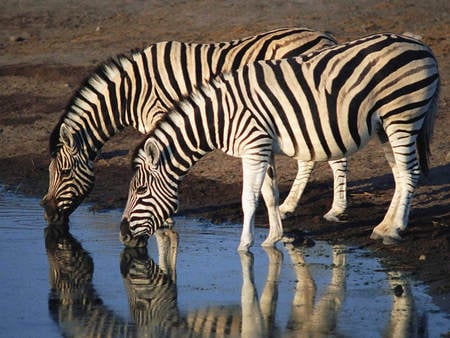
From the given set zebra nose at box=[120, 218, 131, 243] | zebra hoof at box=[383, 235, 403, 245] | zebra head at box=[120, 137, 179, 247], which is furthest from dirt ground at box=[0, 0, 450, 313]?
zebra nose at box=[120, 218, 131, 243]

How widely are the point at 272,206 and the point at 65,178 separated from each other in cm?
238

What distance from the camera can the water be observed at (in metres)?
7.86

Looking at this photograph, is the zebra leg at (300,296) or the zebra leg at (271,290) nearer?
the zebra leg at (300,296)

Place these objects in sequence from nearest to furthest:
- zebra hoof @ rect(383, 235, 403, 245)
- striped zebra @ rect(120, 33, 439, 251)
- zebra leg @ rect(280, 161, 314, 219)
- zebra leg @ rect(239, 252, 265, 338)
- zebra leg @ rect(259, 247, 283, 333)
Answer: zebra leg @ rect(239, 252, 265, 338) → zebra leg @ rect(259, 247, 283, 333) → striped zebra @ rect(120, 33, 439, 251) → zebra hoof @ rect(383, 235, 403, 245) → zebra leg @ rect(280, 161, 314, 219)

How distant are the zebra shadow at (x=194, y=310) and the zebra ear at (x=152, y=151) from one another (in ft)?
2.88

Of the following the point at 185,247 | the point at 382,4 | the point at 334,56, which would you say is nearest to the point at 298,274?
the point at 185,247

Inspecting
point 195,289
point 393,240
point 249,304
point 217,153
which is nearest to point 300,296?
point 249,304

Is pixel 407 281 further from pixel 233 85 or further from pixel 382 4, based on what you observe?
pixel 382 4

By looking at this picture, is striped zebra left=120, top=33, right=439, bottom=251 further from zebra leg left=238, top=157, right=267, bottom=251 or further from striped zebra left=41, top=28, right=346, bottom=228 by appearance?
striped zebra left=41, top=28, right=346, bottom=228

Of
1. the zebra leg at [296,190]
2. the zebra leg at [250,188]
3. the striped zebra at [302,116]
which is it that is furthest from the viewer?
the zebra leg at [296,190]

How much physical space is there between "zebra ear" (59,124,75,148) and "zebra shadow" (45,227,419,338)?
1.45 m

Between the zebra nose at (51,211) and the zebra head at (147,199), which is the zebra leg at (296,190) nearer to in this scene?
the zebra head at (147,199)

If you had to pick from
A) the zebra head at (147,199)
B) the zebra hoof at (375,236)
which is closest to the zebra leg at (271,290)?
the zebra hoof at (375,236)

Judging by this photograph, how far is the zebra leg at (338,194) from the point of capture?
1102 centimetres
